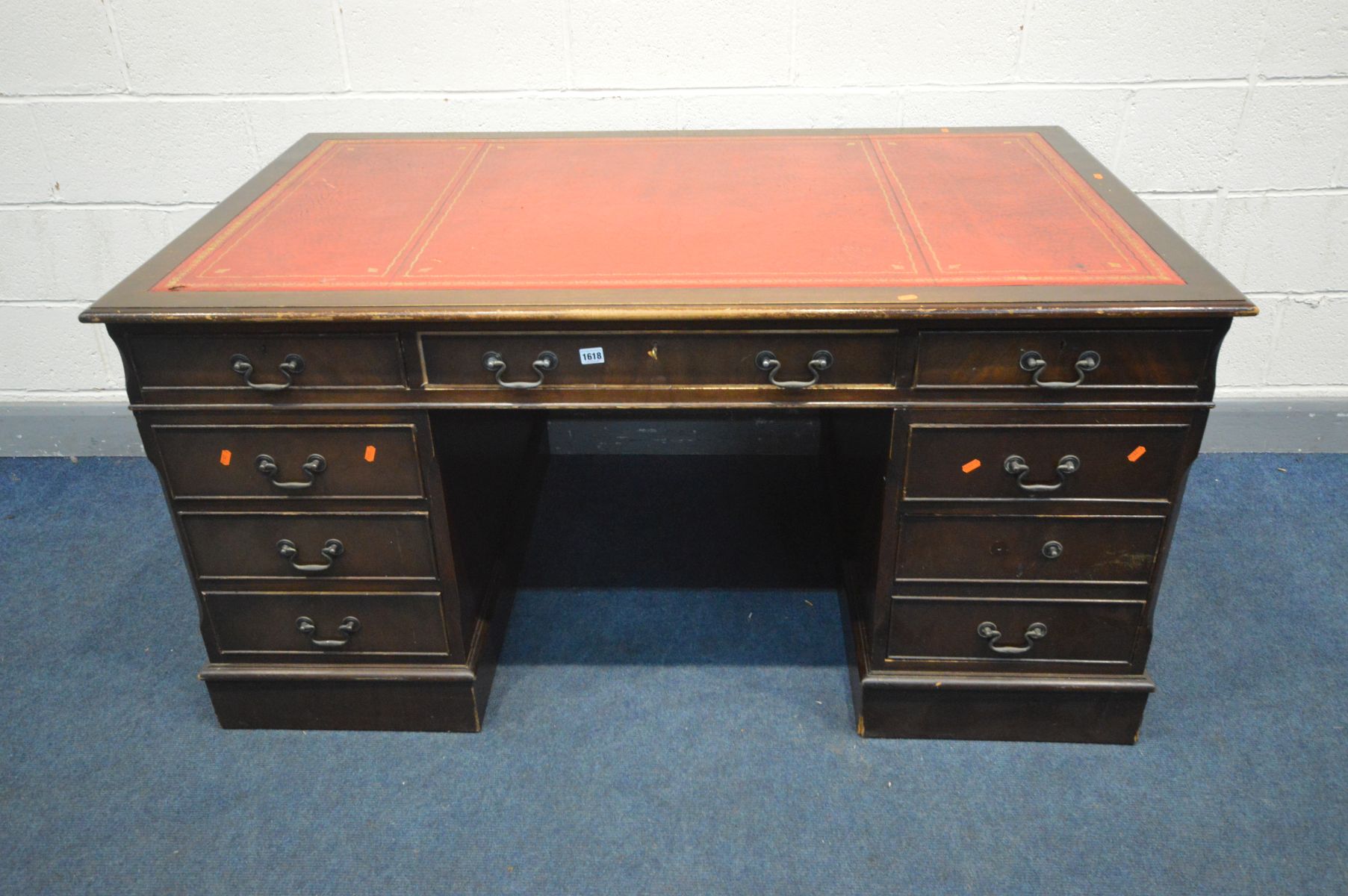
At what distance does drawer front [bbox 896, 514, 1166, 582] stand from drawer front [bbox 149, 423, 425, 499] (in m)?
0.82

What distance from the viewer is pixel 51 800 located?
175 centimetres

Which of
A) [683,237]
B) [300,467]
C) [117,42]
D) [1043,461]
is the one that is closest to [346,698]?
[300,467]

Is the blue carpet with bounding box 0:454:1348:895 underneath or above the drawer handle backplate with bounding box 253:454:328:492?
underneath

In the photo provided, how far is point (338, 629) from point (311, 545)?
0.18 meters

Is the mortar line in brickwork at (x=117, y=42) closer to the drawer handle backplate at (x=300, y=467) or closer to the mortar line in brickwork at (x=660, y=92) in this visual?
the mortar line in brickwork at (x=660, y=92)

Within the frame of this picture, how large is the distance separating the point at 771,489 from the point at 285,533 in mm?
1232

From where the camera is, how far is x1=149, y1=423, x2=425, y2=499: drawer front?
1.60m

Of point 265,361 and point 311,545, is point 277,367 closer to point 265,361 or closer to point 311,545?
point 265,361

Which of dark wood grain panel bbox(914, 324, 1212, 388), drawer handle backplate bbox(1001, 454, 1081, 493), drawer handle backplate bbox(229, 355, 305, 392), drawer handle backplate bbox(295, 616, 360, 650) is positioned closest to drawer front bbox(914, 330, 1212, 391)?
dark wood grain panel bbox(914, 324, 1212, 388)

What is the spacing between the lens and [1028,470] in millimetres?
1587

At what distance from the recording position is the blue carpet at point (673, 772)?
1.62 metres

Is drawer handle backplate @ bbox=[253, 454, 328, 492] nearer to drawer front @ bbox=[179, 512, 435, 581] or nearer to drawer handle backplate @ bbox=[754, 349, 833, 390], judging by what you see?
drawer front @ bbox=[179, 512, 435, 581]

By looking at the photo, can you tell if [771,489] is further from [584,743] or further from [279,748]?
[279,748]

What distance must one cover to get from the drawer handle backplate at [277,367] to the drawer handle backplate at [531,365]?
11.0 inches
